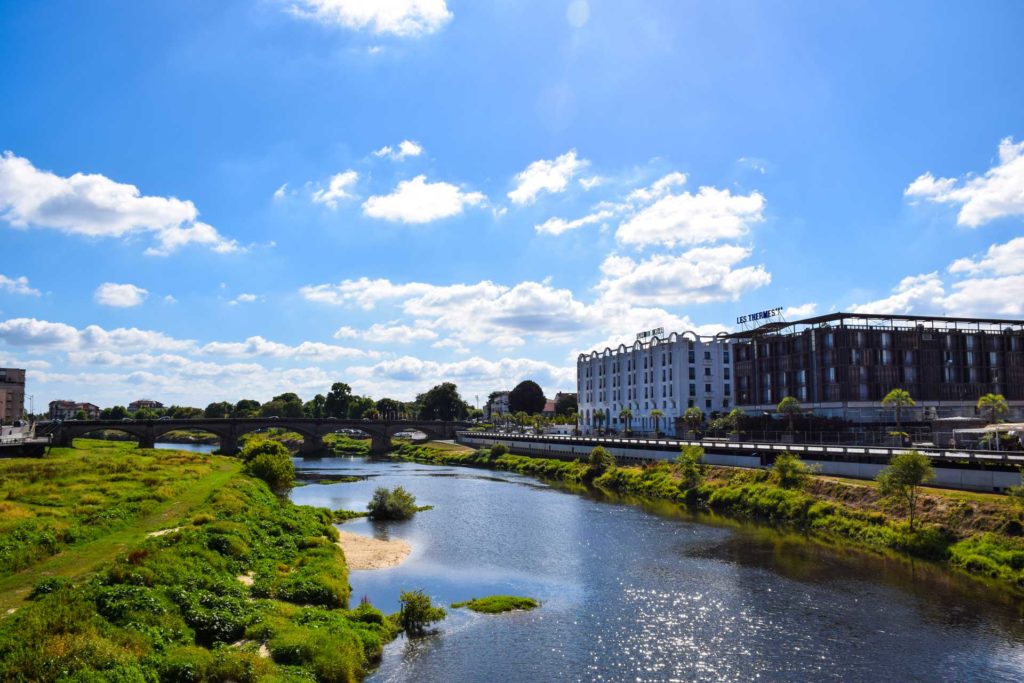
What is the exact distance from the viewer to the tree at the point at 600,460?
107m

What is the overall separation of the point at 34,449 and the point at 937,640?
10767 cm

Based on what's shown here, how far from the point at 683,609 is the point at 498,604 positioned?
1035cm

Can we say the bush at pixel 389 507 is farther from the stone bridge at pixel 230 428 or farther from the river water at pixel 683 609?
the stone bridge at pixel 230 428

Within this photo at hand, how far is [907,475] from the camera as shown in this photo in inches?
2060

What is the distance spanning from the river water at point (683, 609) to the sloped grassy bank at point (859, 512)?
3181 mm

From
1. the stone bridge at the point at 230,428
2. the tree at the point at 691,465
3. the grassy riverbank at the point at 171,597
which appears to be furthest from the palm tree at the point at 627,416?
the grassy riverbank at the point at 171,597

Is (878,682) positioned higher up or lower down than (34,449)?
lower down

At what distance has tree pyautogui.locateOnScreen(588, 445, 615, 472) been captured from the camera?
10738 centimetres

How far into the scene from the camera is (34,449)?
9544 centimetres

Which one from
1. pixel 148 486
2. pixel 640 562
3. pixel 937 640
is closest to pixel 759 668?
pixel 937 640

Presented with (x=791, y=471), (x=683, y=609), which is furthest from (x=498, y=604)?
(x=791, y=471)

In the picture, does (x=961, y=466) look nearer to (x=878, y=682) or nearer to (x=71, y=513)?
(x=878, y=682)

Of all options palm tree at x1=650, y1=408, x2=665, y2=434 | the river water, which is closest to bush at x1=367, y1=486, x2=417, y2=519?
the river water

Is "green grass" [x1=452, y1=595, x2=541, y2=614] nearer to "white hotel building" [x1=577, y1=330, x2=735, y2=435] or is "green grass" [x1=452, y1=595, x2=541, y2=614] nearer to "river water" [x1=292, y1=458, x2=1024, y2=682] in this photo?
"river water" [x1=292, y1=458, x2=1024, y2=682]
